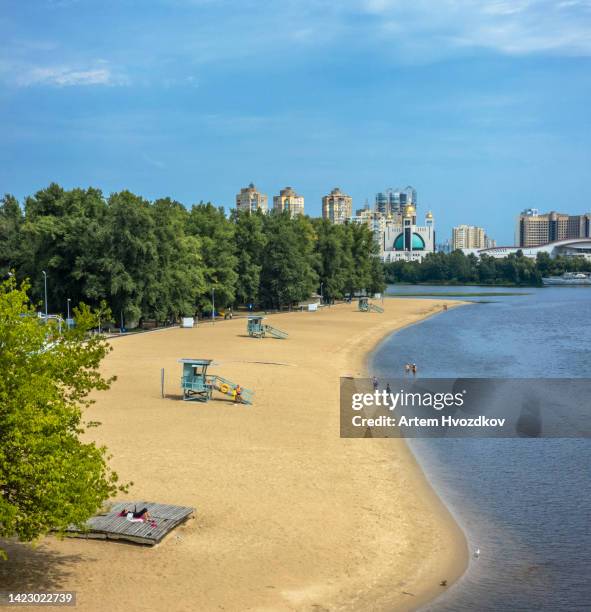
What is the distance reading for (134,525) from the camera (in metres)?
19.6

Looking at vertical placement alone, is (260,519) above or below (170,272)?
below

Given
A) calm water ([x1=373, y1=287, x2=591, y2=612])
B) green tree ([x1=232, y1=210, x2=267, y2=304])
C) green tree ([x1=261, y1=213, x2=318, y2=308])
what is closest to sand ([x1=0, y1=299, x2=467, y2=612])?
calm water ([x1=373, y1=287, x2=591, y2=612])

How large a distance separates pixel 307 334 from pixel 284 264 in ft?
107

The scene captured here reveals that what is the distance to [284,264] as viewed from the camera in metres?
104

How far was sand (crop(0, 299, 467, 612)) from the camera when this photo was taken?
56.0ft

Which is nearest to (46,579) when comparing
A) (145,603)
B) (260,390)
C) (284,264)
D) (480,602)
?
(145,603)

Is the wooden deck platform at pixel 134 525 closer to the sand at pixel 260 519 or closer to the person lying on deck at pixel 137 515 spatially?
the person lying on deck at pixel 137 515

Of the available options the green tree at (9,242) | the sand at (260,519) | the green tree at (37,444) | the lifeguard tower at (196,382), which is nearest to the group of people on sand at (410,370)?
the sand at (260,519)

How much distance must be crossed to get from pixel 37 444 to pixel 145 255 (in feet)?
190

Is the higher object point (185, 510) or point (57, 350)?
point (57, 350)

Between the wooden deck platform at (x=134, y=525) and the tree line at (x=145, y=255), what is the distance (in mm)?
38838

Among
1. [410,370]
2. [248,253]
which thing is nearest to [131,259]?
[410,370]

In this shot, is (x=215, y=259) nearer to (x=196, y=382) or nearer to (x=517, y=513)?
(x=196, y=382)

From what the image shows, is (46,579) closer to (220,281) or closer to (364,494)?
(364,494)
